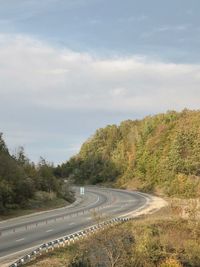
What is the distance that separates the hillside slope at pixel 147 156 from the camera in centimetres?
11481

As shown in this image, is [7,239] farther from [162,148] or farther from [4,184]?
[162,148]

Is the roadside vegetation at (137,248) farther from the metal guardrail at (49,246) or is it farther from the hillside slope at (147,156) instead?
the hillside slope at (147,156)

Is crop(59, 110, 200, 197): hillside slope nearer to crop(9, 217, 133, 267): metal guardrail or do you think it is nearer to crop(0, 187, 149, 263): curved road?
crop(0, 187, 149, 263): curved road

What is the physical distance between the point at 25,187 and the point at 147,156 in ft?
226

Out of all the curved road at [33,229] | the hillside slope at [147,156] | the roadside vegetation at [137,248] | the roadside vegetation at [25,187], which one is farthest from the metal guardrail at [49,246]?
the hillside slope at [147,156]

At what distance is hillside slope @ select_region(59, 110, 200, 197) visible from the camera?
11481cm

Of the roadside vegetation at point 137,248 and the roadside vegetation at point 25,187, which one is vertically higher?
the roadside vegetation at point 25,187

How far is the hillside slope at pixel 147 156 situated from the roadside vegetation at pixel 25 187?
2354 cm

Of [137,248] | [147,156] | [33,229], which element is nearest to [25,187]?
[33,229]

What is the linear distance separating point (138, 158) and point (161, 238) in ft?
334

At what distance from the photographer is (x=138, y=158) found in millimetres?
142500

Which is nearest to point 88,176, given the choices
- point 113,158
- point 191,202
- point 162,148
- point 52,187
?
point 113,158

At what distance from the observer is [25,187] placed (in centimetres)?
6925

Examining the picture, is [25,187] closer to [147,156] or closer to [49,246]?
[49,246]
